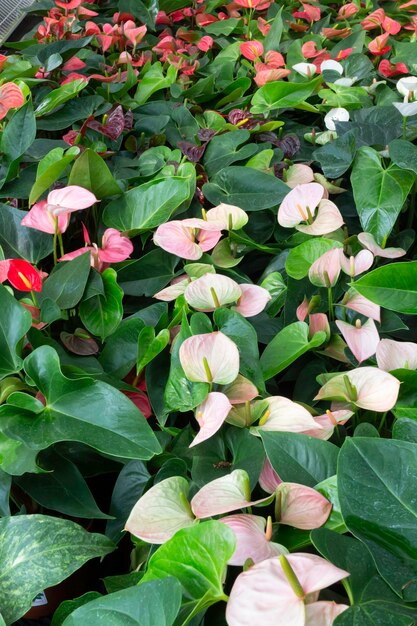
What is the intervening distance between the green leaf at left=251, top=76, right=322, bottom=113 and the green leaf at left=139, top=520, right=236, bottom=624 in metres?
0.88

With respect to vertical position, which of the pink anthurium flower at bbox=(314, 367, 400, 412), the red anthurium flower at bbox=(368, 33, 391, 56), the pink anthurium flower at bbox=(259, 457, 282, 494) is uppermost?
the red anthurium flower at bbox=(368, 33, 391, 56)

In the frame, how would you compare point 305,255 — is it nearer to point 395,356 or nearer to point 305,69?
point 395,356

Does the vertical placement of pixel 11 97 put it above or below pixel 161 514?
above

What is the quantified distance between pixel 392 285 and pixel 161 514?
1.10ft

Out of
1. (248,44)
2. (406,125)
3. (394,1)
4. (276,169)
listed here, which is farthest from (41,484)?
(394,1)

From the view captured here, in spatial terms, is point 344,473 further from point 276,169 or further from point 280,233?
point 276,169

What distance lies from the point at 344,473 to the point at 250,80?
3.45 ft

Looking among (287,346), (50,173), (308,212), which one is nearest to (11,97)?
(50,173)

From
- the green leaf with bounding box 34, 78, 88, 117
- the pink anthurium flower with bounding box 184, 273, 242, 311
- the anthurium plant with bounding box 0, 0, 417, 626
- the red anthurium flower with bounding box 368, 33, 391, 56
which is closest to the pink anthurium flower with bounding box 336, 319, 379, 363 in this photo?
the anthurium plant with bounding box 0, 0, 417, 626

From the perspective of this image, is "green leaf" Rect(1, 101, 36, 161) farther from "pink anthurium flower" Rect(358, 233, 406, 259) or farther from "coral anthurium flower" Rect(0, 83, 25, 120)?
"pink anthurium flower" Rect(358, 233, 406, 259)

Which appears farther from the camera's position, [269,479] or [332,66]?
[332,66]

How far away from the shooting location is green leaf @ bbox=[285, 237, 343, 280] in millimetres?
736

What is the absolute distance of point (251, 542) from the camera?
1.42 feet

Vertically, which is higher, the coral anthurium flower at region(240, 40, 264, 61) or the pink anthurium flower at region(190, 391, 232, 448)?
the coral anthurium flower at region(240, 40, 264, 61)
